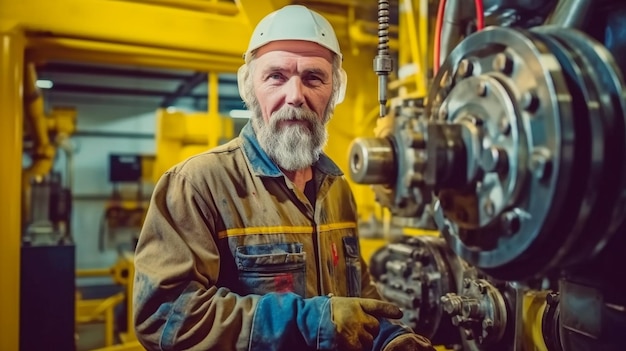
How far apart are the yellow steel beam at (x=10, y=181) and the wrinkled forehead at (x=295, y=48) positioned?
1102mm

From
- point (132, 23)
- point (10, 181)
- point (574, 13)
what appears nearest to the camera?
point (574, 13)

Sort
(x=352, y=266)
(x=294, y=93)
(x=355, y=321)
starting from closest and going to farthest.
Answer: (x=355, y=321)
(x=294, y=93)
(x=352, y=266)

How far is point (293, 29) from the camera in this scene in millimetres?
1333

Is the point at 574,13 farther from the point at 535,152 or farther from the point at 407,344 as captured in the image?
the point at 407,344

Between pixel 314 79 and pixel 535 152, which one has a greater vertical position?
pixel 314 79

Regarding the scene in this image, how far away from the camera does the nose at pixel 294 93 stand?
4.28ft

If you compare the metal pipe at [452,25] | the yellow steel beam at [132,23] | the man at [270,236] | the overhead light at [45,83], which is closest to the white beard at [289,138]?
the man at [270,236]

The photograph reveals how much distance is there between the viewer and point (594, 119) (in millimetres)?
631

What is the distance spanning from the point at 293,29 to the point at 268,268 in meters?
0.56

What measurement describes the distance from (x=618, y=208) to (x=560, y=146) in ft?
0.36

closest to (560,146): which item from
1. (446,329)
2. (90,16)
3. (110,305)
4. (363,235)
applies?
(446,329)

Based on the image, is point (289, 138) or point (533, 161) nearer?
point (533, 161)

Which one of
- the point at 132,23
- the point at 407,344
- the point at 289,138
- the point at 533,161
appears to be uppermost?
the point at 132,23

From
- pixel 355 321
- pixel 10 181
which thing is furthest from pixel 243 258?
pixel 10 181
